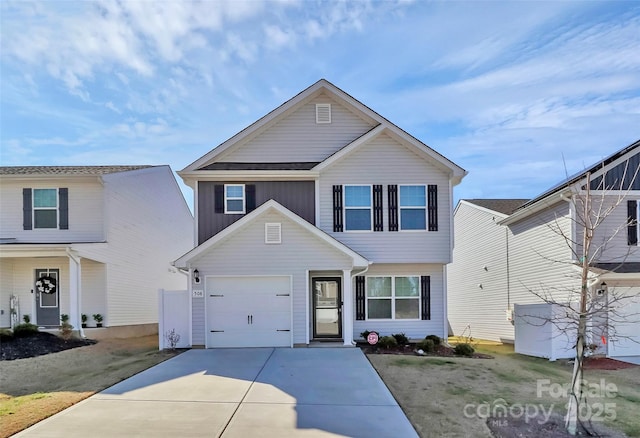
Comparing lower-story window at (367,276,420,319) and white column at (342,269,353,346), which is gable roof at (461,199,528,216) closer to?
lower-story window at (367,276,420,319)

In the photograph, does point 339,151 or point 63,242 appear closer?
point 339,151

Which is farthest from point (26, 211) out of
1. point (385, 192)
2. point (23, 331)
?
point (385, 192)

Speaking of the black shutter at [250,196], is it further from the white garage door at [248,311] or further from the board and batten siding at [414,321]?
the board and batten siding at [414,321]

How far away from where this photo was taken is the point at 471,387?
321 inches

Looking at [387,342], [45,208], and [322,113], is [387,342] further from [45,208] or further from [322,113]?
[45,208]

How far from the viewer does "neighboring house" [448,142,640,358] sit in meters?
12.8

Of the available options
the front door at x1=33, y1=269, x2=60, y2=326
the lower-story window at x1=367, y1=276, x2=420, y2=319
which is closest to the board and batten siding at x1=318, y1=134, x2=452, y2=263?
the lower-story window at x1=367, y1=276, x2=420, y2=319

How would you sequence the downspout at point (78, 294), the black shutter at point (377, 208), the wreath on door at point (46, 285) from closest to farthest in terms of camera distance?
1. the black shutter at point (377, 208)
2. the downspout at point (78, 294)
3. the wreath on door at point (46, 285)

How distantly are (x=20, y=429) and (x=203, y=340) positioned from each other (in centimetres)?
666

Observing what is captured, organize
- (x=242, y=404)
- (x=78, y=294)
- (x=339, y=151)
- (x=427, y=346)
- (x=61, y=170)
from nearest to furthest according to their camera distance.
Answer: (x=242, y=404) → (x=427, y=346) → (x=339, y=151) → (x=78, y=294) → (x=61, y=170)

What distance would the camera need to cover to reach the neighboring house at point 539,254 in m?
12.8

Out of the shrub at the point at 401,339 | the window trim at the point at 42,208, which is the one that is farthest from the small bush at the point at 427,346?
the window trim at the point at 42,208

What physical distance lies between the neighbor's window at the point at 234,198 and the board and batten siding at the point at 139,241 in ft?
16.6

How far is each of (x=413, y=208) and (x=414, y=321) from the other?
3.85m
